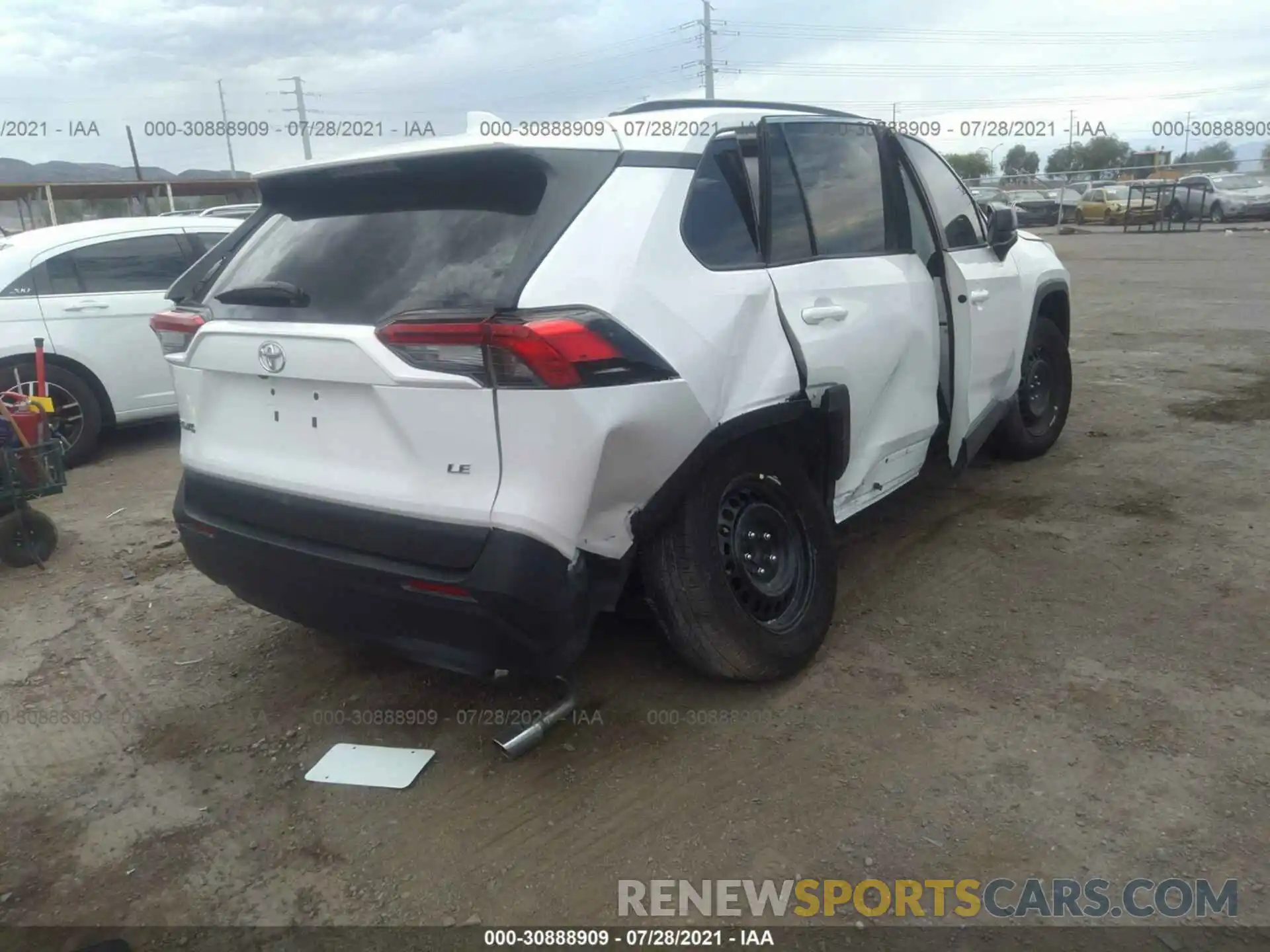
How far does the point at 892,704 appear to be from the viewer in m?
3.26

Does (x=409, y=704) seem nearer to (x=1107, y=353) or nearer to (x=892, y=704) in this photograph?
(x=892, y=704)

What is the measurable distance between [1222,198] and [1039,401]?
25433 mm

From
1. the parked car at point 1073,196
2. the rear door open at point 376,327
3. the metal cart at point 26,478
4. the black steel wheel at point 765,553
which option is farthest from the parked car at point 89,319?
the parked car at point 1073,196

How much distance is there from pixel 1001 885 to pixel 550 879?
1.15m

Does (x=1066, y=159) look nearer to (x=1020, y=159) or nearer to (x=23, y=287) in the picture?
(x=1020, y=159)

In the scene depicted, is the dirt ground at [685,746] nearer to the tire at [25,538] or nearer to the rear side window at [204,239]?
the tire at [25,538]

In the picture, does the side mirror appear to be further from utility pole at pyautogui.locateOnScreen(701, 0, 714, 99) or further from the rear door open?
utility pole at pyautogui.locateOnScreen(701, 0, 714, 99)

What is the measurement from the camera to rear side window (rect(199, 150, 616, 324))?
8.66 ft

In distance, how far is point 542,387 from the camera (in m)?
2.49

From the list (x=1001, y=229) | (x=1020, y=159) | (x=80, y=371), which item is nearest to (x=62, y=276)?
(x=80, y=371)

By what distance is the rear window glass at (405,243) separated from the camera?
8.72 ft

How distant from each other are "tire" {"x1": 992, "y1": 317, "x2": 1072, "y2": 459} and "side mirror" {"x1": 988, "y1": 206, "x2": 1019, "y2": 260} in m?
0.75

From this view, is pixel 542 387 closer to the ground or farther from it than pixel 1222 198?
farther from it

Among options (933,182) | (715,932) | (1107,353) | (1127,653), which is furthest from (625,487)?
(1107,353)
